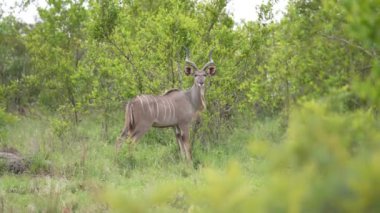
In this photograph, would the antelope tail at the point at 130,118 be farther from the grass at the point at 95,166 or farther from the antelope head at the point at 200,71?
the antelope head at the point at 200,71

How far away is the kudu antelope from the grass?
0.70 feet

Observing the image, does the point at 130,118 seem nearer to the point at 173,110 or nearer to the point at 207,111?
the point at 173,110

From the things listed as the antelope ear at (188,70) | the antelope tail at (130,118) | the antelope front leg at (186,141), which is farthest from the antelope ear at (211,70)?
the antelope tail at (130,118)

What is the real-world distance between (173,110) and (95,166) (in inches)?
74.8

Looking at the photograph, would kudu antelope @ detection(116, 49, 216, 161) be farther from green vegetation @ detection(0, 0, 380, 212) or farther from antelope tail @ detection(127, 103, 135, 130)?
green vegetation @ detection(0, 0, 380, 212)

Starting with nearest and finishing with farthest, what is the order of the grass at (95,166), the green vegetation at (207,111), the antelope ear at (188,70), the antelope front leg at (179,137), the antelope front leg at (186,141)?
the green vegetation at (207,111) → the grass at (95,166) → the antelope front leg at (186,141) → the antelope front leg at (179,137) → the antelope ear at (188,70)

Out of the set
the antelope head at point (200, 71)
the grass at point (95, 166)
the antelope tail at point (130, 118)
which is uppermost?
the antelope head at point (200, 71)

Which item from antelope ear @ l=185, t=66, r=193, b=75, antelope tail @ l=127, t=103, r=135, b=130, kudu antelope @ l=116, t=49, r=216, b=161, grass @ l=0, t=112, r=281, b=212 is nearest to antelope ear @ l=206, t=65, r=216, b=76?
kudu antelope @ l=116, t=49, r=216, b=161

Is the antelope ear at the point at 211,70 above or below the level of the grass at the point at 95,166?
above

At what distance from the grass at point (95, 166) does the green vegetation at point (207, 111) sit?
0.08ft

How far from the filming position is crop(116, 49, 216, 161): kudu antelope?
8.25 metres

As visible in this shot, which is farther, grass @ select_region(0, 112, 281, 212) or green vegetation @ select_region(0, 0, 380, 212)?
grass @ select_region(0, 112, 281, 212)

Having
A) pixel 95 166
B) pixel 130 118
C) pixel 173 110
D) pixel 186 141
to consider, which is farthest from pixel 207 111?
pixel 95 166

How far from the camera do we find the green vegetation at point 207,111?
69.4 inches
